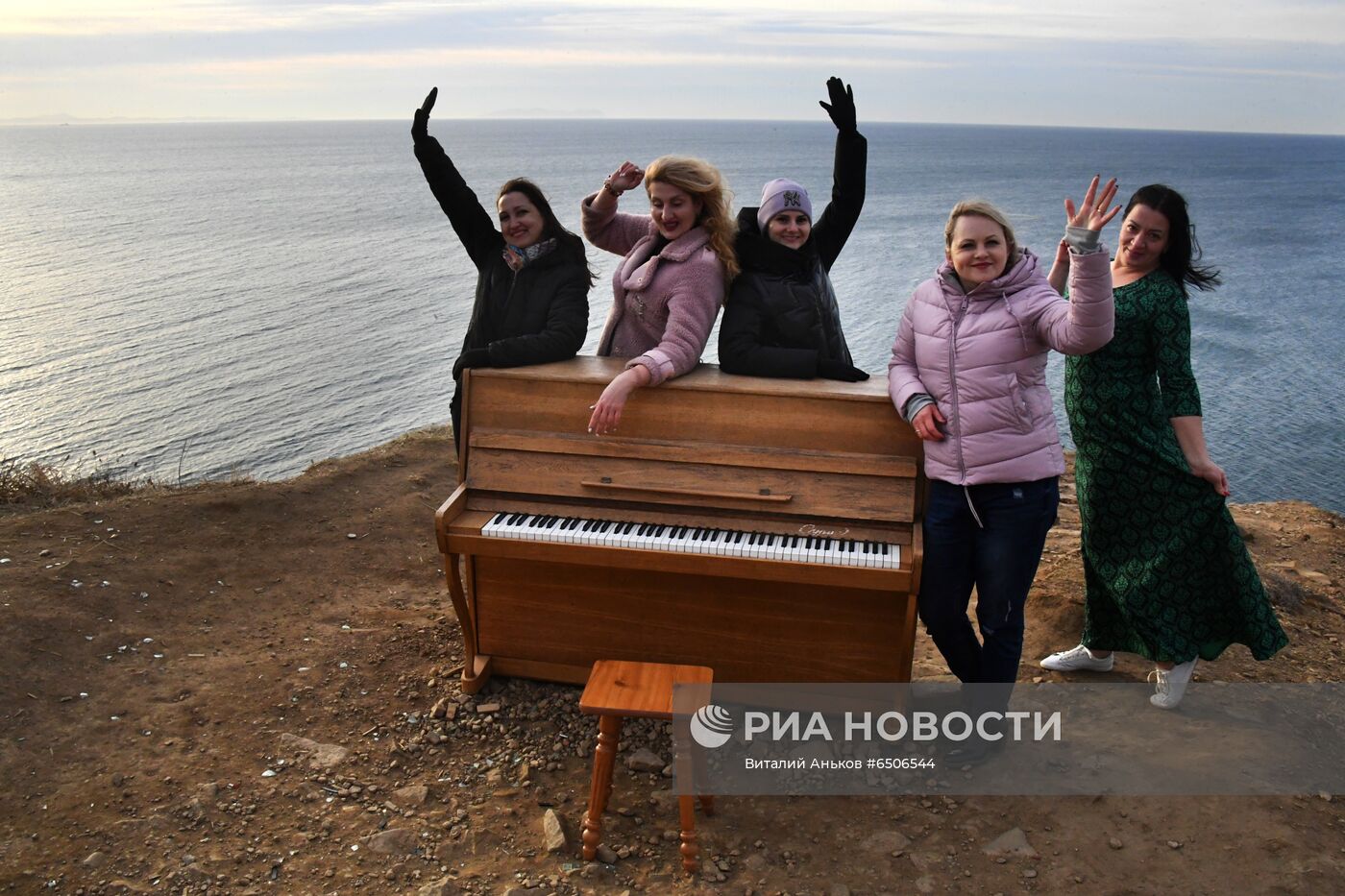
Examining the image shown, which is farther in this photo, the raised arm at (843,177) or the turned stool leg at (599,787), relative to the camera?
the raised arm at (843,177)

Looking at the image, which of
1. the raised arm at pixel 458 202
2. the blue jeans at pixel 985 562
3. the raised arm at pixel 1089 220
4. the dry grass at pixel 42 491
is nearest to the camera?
the raised arm at pixel 1089 220

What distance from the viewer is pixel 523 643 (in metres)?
5.07

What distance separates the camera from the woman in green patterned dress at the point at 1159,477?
167 inches

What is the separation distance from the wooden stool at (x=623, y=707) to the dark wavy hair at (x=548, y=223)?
202cm

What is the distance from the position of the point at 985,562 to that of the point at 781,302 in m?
1.46

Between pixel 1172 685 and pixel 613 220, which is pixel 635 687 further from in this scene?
pixel 1172 685

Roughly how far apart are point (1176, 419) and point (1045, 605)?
71.6 inches

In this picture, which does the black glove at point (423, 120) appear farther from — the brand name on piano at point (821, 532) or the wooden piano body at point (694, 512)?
the brand name on piano at point (821, 532)

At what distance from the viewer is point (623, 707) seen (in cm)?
371

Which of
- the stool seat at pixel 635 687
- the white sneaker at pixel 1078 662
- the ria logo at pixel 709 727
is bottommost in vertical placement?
the white sneaker at pixel 1078 662

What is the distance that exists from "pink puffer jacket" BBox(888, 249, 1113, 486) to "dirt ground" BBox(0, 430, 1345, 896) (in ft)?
4.61

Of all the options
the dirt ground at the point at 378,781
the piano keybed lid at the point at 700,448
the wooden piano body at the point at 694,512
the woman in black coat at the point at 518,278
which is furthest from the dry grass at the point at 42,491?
the piano keybed lid at the point at 700,448

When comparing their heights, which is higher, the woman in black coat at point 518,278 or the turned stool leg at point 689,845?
the woman in black coat at point 518,278

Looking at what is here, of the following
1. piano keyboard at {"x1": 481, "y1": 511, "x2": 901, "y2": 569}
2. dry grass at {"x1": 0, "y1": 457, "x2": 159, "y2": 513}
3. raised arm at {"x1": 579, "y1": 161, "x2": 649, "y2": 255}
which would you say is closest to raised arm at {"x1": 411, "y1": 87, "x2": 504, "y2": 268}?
raised arm at {"x1": 579, "y1": 161, "x2": 649, "y2": 255}
